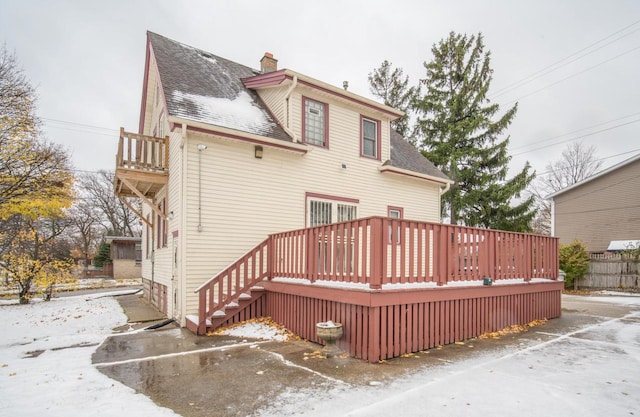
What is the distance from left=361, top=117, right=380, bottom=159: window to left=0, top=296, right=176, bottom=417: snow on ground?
831 cm

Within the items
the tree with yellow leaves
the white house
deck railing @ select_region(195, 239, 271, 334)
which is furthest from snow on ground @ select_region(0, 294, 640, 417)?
the tree with yellow leaves

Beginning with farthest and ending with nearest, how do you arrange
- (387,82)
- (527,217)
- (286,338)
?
(387,82) < (527,217) < (286,338)

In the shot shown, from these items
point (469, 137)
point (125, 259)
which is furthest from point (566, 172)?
point (125, 259)

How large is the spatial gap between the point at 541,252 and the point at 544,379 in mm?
5137

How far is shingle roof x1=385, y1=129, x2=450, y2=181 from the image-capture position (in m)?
12.5

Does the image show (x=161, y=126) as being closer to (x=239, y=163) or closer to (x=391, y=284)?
(x=239, y=163)

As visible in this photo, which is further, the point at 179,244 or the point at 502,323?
the point at 179,244

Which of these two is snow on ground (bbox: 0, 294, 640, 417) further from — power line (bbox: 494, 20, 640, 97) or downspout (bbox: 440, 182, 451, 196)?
power line (bbox: 494, 20, 640, 97)

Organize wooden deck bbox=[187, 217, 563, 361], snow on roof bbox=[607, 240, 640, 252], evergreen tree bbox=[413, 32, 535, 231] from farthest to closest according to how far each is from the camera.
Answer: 1. evergreen tree bbox=[413, 32, 535, 231]
2. snow on roof bbox=[607, 240, 640, 252]
3. wooden deck bbox=[187, 217, 563, 361]

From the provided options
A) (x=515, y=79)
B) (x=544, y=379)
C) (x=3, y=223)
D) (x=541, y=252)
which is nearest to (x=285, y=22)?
(x=515, y=79)

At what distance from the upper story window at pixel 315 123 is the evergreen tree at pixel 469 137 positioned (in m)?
12.0

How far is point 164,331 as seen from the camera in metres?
7.61

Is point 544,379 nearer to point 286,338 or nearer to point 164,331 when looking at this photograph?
point 286,338

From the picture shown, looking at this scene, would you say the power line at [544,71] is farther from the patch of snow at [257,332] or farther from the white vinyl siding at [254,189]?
the patch of snow at [257,332]
